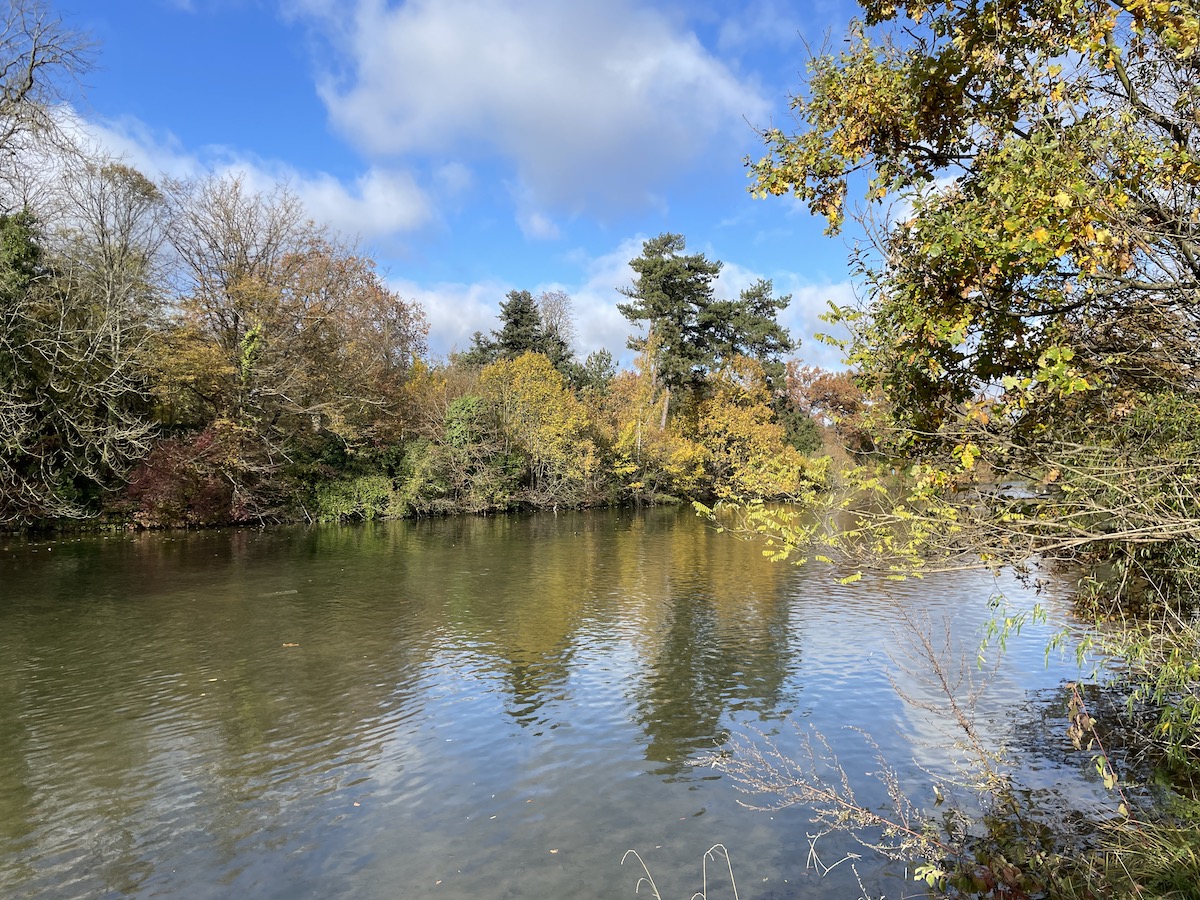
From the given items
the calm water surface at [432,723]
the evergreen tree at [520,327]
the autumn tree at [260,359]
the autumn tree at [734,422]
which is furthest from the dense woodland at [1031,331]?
the evergreen tree at [520,327]

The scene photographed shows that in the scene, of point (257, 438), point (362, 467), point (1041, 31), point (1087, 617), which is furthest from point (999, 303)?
point (362, 467)

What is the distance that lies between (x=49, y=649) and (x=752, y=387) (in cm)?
3835

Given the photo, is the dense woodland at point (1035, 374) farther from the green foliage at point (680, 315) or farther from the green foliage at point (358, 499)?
the green foliage at point (680, 315)

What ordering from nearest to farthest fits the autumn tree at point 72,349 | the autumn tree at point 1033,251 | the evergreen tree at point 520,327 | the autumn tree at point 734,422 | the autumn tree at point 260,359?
the autumn tree at point 1033,251 < the autumn tree at point 72,349 < the autumn tree at point 260,359 < the autumn tree at point 734,422 < the evergreen tree at point 520,327

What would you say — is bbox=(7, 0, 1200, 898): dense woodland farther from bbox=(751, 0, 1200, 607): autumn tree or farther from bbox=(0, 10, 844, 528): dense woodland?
bbox=(0, 10, 844, 528): dense woodland

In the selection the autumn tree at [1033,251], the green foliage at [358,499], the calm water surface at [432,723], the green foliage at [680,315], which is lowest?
the calm water surface at [432,723]

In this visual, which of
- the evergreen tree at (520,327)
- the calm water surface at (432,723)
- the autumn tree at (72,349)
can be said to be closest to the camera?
the calm water surface at (432,723)

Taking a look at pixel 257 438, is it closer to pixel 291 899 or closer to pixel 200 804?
pixel 200 804

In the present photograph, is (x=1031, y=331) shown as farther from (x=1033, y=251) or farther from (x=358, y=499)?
(x=358, y=499)

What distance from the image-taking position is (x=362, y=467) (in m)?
33.5

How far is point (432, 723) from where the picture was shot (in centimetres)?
910

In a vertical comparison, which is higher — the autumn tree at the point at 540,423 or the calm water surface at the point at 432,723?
the autumn tree at the point at 540,423

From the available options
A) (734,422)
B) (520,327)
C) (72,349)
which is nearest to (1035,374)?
(72,349)

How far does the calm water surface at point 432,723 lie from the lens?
6027mm
